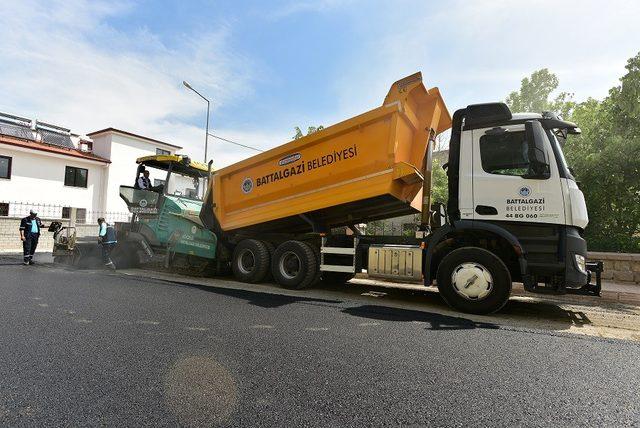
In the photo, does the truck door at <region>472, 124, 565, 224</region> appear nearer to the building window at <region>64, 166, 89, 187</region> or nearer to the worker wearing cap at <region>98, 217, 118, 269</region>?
the worker wearing cap at <region>98, 217, 118, 269</region>

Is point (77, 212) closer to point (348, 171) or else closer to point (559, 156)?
point (348, 171)

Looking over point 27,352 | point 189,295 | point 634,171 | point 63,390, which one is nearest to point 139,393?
point 63,390

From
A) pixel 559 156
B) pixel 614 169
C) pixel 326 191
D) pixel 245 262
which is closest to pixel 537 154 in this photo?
pixel 559 156

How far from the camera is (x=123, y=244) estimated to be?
9.05 metres

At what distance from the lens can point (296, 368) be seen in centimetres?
289

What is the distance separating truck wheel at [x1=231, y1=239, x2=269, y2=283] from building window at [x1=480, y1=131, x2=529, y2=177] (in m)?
4.11

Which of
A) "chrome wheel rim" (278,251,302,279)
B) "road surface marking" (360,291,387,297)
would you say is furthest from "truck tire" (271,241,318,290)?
"road surface marking" (360,291,387,297)

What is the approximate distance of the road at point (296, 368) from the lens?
2201mm

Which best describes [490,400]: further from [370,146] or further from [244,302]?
[370,146]

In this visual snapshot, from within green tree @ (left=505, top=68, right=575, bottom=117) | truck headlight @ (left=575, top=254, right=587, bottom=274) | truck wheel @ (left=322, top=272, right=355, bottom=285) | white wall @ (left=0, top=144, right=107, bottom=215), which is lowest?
truck wheel @ (left=322, top=272, right=355, bottom=285)

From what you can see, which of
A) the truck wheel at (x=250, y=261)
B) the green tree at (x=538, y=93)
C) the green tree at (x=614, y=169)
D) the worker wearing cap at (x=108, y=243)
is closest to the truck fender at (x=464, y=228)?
the truck wheel at (x=250, y=261)

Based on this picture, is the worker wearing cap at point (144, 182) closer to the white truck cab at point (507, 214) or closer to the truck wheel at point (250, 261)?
the truck wheel at point (250, 261)

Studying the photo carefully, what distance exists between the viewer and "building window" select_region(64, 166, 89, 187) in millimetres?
22219

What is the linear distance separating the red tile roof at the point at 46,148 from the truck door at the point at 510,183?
23386 millimetres
